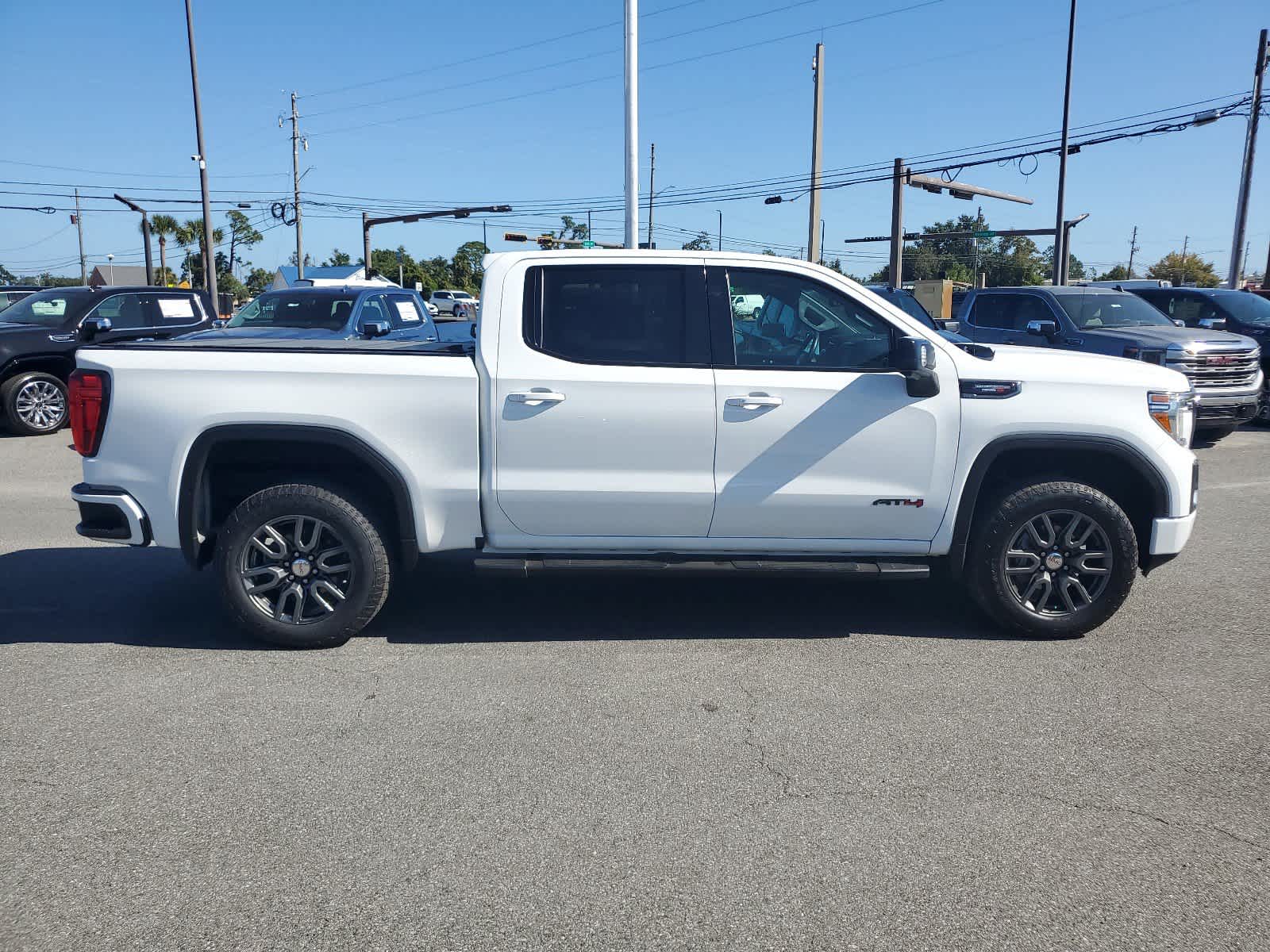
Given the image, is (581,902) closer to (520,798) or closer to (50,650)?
(520,798)

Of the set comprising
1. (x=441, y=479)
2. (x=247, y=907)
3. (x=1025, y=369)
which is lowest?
(x=247, y=907)

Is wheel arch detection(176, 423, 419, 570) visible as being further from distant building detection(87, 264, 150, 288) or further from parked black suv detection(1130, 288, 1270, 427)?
distant building detection(87, 264, 150, 288)

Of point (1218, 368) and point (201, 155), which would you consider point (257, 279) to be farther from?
point (1218, 368)

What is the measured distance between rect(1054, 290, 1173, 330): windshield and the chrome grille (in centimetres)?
101

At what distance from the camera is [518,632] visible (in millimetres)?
5387

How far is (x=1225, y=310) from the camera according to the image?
47.0ft

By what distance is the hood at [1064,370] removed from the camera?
505 cm

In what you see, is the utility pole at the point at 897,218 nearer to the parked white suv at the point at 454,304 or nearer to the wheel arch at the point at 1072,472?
the parked white suv at the point at 454,304

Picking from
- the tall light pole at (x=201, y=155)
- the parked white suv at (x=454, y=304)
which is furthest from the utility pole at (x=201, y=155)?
the parked white suv at (x=454, y=304)

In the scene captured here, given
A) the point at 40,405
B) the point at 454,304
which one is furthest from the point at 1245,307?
the point at 454,304

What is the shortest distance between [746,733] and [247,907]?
2000mm

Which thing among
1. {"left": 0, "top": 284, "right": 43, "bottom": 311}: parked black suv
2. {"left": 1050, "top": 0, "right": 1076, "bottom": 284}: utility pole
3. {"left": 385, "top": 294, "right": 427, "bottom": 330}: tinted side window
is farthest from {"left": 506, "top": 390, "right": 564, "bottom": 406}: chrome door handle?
{"left": 1050, "top": 0, "right": 1076, "bottom": 284}: utility pole

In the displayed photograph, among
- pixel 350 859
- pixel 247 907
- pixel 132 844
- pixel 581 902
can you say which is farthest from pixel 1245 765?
pixel 132 844

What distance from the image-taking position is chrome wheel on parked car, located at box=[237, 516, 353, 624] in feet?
16.3
